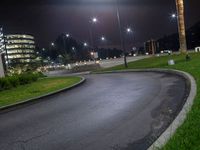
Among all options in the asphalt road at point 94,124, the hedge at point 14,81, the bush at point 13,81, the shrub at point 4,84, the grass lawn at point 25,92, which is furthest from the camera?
the bush at point 13,81

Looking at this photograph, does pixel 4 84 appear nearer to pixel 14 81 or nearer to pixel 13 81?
pixel 13 81

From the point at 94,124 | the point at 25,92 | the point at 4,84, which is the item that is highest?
the point at 4,84

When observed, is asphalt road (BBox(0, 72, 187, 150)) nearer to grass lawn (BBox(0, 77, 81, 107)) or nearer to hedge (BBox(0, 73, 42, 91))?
grass lawn (BBox(0, 77, 81, 107))

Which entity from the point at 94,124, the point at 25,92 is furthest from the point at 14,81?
the point at 94,124

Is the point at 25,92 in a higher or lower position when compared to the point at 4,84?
lower

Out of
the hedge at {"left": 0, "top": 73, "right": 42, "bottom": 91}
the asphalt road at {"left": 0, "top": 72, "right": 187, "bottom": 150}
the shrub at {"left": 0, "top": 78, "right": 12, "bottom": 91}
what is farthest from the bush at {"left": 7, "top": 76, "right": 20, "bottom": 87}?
the asphalt road at {"left": 0, "top": 72, "right": 187, "bottom": 150}

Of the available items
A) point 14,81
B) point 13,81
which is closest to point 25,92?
point 13,81

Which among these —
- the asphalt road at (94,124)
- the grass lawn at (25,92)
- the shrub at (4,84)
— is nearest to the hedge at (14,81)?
the shrub at (4,84)

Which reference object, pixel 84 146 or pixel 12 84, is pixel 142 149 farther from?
pixel 12 84

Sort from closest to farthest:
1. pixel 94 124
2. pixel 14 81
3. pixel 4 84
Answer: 1. pixel 94 124
2. pixel 4 84
3. pixel 14 81

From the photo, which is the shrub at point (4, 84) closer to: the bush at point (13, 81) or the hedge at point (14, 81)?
the hedge at point (14, 81)

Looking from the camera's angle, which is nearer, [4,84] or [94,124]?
[94,124]

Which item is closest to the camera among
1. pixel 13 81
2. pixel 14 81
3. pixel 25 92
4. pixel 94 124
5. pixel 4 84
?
pixel 94 124

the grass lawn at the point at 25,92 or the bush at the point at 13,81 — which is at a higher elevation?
the bush at the point at 13,81
